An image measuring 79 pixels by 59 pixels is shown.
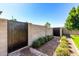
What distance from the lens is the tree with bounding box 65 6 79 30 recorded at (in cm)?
439

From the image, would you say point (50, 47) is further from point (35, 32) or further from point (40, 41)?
point (35, 32)

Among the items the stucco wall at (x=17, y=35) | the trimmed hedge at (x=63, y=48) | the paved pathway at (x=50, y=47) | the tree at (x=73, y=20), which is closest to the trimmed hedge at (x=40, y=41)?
the paved pathway at (x=50, y=47)

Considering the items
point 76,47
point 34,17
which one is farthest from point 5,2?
point 76,47

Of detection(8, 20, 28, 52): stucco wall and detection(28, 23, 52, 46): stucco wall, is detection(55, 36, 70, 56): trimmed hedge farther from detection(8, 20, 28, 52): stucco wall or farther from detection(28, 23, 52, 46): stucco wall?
detection(8, 20, 28, 52): stucco wall

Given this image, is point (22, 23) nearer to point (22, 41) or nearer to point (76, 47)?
point (22, 41)

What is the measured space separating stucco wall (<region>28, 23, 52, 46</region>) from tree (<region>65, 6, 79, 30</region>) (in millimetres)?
987

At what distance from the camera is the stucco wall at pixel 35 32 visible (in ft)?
17.1

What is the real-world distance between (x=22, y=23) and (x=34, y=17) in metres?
0.61

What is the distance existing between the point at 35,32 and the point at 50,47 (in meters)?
0.98

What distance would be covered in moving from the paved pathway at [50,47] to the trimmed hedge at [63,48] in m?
0.19

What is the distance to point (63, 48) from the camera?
462cm

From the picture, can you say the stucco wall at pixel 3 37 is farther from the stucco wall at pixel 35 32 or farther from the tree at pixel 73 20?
the tree at pixel 73 20

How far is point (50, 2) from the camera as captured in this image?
13.3ft

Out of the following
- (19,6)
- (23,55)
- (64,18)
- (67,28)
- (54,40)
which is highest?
(19,6)
